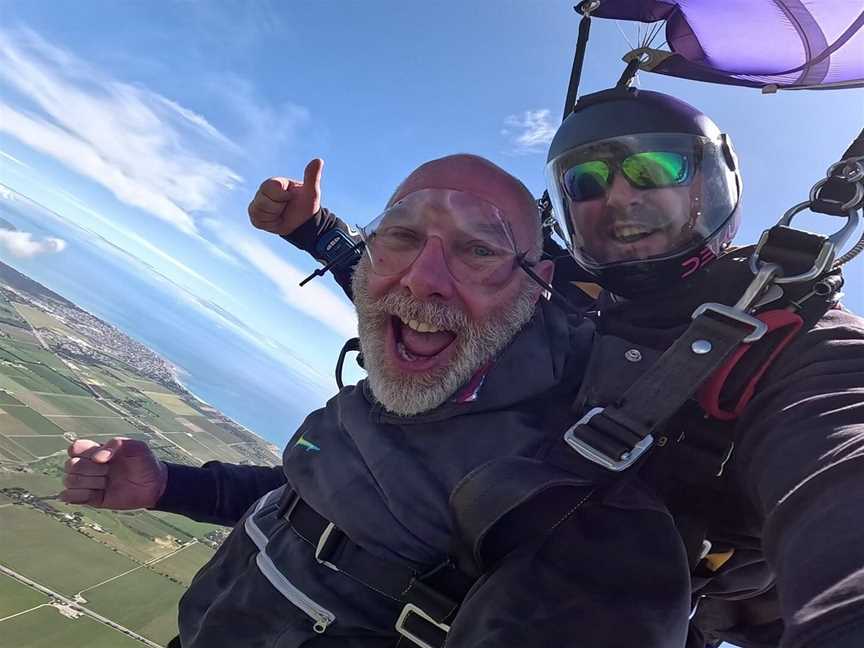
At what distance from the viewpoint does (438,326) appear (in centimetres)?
150

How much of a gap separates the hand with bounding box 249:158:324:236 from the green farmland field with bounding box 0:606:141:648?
1539 centimetres

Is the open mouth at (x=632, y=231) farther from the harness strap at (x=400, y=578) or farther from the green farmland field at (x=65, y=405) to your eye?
the green farmland field at (x=65, y=405)

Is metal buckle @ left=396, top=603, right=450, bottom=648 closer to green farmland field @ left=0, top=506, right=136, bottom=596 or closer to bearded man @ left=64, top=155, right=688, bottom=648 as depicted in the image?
bearded man @ left=64, top=155, right=688, bottom=648

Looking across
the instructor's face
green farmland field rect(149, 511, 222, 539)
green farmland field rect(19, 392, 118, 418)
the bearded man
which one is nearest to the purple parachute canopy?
the instructor's face

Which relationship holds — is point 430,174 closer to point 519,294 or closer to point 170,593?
point 519,294

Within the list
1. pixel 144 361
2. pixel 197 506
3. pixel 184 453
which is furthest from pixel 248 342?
pixel 197 506

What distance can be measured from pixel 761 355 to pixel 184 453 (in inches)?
1060

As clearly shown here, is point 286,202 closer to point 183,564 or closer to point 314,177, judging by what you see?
A: point 314,177

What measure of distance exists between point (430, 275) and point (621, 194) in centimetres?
64

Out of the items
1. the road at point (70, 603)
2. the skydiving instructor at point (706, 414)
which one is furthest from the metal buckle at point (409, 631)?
the road at point (70, 603)

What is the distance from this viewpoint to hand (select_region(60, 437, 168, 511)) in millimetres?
1819

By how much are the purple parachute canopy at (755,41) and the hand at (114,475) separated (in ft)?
8.47

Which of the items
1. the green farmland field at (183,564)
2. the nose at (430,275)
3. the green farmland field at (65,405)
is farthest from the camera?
the green farmland field at (65,405)

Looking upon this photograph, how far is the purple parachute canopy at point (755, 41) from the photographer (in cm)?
167
